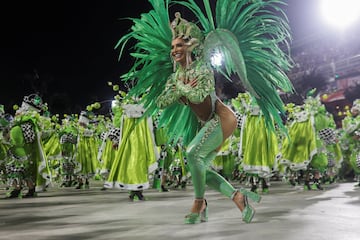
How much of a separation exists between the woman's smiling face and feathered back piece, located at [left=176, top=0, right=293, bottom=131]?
0.22 m

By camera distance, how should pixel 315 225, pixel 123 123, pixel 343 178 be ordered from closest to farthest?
1. pixel 315 225
2. pixel 123 123
3. pixel 343 178

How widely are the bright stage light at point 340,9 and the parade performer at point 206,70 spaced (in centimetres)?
1538

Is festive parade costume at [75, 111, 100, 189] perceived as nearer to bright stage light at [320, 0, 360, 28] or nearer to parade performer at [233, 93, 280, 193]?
parade performer at [233, 93, 280, 193]

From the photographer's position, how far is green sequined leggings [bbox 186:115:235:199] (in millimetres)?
4395

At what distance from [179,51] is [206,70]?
1.17ft

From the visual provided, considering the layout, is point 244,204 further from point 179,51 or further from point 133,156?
point 133,156

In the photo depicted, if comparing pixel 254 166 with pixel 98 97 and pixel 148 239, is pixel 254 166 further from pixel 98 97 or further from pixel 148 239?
pixel 98 97

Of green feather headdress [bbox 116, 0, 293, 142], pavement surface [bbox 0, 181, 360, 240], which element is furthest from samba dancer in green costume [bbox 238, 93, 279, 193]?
green feather headdress [bbox 116, 0, 293, 142]

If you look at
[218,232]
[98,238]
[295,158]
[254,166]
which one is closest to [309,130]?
[295,158]

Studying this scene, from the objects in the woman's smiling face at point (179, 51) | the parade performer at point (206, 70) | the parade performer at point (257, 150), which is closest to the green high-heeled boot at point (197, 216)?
the parade performer at point (206, 70)

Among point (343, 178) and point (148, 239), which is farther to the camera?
point (343, 178)

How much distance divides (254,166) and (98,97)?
427 inches

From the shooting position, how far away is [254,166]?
835cm

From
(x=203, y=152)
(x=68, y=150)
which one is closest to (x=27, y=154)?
(x=68, y=150)
